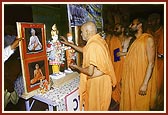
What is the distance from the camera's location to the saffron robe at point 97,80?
1853 mm

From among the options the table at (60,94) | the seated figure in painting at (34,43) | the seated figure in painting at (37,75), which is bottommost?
the table at (60,94)

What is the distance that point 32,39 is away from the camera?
5.93 feet

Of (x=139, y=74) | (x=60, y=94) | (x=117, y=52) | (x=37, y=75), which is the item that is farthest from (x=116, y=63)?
(x=37, y=75)

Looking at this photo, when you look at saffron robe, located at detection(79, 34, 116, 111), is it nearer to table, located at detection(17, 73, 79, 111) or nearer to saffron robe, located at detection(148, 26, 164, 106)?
table, located at detection(17, 73, 79, 111)

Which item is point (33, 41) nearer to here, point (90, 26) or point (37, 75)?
point (37, 75)

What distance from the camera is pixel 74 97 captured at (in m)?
1.91

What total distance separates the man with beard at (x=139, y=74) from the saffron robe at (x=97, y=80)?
0.12m

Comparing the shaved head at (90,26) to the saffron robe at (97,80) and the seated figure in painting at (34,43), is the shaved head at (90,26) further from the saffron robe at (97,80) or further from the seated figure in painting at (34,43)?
the seated figure in painting at (34,43)

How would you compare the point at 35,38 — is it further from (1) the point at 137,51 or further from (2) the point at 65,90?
(1) the point at 137,51

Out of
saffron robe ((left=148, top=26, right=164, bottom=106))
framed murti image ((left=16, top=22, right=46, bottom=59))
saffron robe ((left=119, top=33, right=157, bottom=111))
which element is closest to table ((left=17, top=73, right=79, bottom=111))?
framed murti image ((left=16, top=22, right=46, bottom=59))

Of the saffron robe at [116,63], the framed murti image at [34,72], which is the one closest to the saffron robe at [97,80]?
the saffron robe at [116,63]

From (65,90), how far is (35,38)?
446mm

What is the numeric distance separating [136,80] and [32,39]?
0.83 m

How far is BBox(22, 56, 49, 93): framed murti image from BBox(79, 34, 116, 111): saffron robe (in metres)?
0.28
